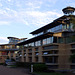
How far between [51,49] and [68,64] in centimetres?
559

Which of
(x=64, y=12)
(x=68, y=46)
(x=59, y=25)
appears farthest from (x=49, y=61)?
(x=64, y=12)

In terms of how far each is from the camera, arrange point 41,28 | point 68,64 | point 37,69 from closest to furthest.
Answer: point 37,69
point 68,64
point 41,28

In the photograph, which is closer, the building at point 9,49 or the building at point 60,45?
the building at point 60,45

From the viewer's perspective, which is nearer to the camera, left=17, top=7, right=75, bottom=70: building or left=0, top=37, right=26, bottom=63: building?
left=17, top=7, right=75, bottom=70: building

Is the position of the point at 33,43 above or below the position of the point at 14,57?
above

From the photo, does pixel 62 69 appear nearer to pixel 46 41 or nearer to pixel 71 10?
pixel 46 41

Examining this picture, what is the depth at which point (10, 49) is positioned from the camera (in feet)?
312

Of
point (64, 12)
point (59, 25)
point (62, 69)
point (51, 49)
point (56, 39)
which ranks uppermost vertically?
point (64, 12)

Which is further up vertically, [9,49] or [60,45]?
[60,45]

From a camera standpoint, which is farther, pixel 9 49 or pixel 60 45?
pixel 9 49

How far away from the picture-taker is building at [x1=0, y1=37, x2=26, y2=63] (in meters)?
93.7

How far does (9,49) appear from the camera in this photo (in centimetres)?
9525

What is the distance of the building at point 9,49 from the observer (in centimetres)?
9368

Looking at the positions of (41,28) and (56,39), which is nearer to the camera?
(56,39)
